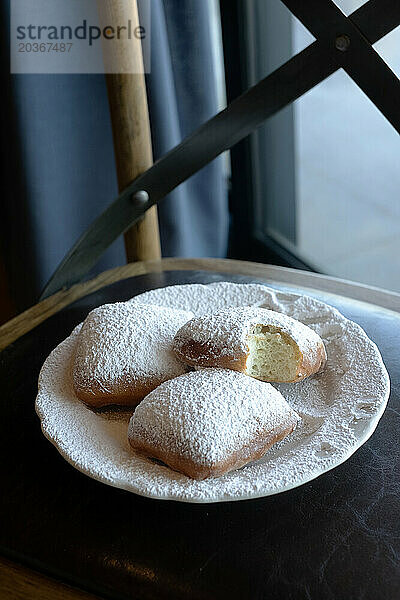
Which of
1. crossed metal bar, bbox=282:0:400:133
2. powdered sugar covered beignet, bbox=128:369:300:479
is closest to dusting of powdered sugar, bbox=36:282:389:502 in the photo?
powdered sugar covered beignet, bbox=128:369:300:479

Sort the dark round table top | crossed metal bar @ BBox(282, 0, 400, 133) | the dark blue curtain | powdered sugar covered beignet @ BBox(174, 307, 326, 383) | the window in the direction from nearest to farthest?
the dark round table top → powdered sugar covered beignet @ BBox(174, 307, 326, 383) → crossed metal bar @ BBox(282, 0, 400, 133) → the dark blue curtain → the window

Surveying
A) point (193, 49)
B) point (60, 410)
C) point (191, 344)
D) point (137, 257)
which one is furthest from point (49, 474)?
point (193, 49)

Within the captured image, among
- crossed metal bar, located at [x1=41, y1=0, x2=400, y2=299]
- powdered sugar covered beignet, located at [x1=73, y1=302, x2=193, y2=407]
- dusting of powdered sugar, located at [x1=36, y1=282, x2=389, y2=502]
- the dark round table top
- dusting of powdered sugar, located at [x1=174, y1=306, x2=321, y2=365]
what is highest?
crossed metal bar, located at [x1=41, y1=0, x2=400, y2=299]

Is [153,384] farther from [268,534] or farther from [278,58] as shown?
[278,58]

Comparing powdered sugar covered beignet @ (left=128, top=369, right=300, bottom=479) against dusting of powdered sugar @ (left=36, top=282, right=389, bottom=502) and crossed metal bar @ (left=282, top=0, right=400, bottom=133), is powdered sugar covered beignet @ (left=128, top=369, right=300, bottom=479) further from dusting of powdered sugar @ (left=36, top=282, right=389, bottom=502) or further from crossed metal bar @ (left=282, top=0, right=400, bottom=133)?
crossed metal bar @ (left=282, top=0, right=400, bottom=133)

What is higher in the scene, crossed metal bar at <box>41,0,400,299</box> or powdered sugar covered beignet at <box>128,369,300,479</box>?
crossed metal bar at <box>41,0,400,299</box>

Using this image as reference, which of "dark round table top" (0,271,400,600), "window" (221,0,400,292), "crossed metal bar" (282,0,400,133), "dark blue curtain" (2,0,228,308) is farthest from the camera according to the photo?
"window" (221,0,400,292)

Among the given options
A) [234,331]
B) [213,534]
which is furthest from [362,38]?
[213,534]
